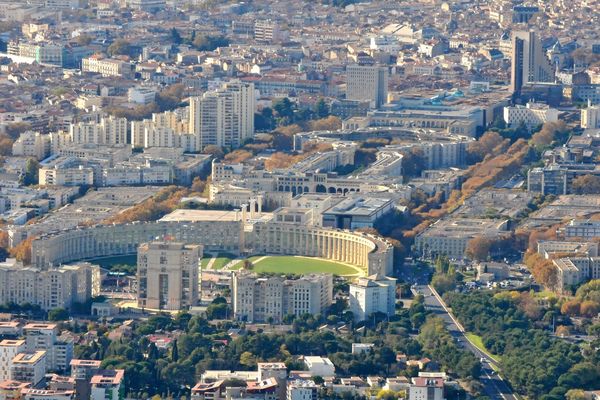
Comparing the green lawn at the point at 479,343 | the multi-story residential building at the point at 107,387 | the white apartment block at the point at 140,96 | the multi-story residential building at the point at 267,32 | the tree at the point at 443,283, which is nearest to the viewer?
the multi-story residential building at the point at 107,387

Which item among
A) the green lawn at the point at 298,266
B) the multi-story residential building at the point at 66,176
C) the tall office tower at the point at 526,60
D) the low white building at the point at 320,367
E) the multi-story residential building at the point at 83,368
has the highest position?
the tall office tower at the point at 526,60

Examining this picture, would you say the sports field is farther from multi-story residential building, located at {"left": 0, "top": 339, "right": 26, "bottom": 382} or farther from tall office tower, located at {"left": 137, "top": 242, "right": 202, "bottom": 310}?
multi-story residential building, located at {"left": 0, "top": 339, "right": 26, "bottom": 382}

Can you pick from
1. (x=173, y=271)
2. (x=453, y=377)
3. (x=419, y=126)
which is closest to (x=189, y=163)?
(x=419, y=126)

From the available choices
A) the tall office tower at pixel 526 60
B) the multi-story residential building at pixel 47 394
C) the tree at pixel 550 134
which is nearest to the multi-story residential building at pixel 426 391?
the multi-story residential building at pixel 47 394

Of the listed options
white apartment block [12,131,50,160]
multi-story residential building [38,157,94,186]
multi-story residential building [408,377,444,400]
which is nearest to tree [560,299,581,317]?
multi-story residential building [408,377,444,400]

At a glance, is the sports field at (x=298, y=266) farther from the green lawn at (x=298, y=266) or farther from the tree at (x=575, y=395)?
the tree at (x=575, y=395)

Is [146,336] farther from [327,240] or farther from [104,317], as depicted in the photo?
[327,240]
